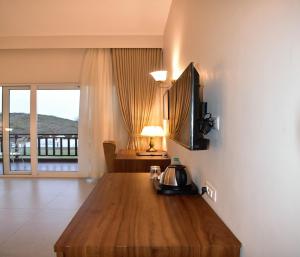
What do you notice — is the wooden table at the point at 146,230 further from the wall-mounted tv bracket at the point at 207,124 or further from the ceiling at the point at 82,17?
the ceiling at the point at 82,17

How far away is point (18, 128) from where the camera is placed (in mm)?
5859

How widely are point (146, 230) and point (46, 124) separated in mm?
5223

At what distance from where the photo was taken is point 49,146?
639 centimetres

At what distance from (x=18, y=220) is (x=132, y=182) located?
196 cm

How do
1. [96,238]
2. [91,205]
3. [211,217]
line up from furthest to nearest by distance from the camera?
[91,205], [211,217], [96,238]

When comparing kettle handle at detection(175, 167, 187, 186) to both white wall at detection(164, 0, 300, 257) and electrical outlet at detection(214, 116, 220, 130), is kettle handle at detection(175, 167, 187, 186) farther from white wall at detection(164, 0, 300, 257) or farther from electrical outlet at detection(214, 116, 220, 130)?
electrical outlet at detection(214, 116, 220, 130)

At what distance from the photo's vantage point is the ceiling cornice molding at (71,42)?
206 inches

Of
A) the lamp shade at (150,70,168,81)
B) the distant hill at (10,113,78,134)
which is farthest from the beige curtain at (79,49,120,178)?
the lamp shade at (150,70,168,81)

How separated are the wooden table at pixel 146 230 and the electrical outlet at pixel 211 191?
0.25 feet

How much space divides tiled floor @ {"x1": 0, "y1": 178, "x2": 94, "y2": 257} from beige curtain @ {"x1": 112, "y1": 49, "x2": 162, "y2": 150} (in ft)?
4.63

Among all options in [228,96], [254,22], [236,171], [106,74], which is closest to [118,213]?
[236,171]

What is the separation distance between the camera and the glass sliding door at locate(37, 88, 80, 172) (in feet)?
19.2

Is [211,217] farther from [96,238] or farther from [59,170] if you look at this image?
[59,170]

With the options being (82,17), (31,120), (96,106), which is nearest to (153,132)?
(96,106)
